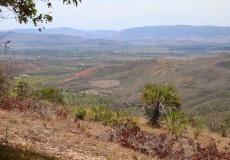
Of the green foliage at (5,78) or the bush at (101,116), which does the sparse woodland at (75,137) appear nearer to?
the bush at (101,116)

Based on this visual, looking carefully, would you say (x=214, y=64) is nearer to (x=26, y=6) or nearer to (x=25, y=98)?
(x=25, y=98)

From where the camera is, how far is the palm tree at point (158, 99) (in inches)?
595

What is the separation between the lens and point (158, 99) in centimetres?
1516

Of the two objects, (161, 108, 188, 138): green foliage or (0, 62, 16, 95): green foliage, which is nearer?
(161, 108, 188, 138): green foliage

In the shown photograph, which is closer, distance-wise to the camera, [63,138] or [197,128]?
[63,138]

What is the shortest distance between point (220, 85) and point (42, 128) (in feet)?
250

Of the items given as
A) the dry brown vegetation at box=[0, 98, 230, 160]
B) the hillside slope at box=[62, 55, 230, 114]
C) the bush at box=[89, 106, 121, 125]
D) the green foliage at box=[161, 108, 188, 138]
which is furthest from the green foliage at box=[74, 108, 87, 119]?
the hillside slope at box=[62, 55, 230, 114]

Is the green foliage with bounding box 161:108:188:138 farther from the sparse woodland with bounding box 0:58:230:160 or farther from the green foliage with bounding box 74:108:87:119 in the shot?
the green foliage with bounding box 74:108:87:119

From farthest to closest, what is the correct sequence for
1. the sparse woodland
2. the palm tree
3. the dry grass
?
the palm tree < the dry grass < the sparse woodland

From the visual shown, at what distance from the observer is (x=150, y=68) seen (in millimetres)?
112875

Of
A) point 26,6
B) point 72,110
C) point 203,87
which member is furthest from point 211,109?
point 26,6

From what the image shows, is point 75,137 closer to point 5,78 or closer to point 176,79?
point 5,78

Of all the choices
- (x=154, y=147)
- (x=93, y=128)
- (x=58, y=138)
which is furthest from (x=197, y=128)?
(x=58, y=138)

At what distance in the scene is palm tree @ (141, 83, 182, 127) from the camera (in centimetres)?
1511
